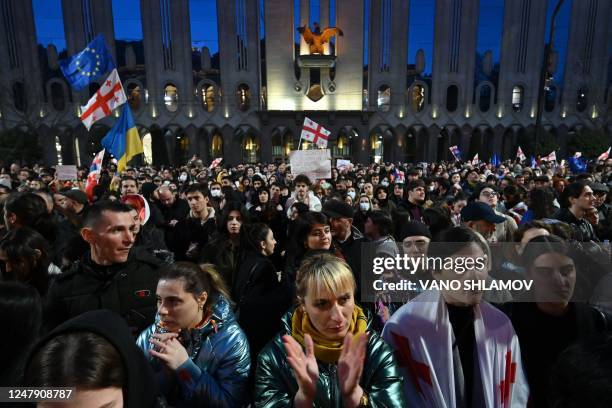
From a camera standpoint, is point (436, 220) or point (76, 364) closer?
point (76, 364)

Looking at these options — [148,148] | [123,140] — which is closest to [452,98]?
[148,148]

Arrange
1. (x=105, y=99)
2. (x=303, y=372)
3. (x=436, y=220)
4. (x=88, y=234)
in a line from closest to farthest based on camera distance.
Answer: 1. (x=303, y=372)
2. (x=88, y=234)
3. (x=436, y=220)
4. (x=105, y=99)

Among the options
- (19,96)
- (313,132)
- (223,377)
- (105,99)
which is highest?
(19,96)

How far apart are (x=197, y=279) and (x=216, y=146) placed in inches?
1245

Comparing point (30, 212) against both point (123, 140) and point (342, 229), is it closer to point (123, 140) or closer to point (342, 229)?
point (123, 140)

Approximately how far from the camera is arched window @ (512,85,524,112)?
102 ft

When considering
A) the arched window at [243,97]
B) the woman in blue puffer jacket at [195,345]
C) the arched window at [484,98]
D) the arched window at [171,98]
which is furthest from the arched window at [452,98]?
the woman in blue puffer jacket at [195,345]

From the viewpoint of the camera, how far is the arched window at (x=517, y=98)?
31047 mm

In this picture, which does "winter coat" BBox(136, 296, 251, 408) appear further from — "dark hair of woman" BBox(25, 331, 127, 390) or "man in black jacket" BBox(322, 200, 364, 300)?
"man in black jacket" BBox(322, 200, 364, 300)

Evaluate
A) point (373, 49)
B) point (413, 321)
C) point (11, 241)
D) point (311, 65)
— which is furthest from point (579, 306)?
point (373, 49)

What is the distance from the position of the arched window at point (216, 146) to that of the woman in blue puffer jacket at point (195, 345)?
99.3 ft

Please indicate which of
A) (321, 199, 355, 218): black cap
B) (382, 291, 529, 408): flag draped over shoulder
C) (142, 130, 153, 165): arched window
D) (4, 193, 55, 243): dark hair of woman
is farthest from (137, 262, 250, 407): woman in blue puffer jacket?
(142, 130, 153, 165): arched window

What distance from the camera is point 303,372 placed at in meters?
1.56

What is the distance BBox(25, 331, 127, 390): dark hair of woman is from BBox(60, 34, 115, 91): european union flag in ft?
25.8
